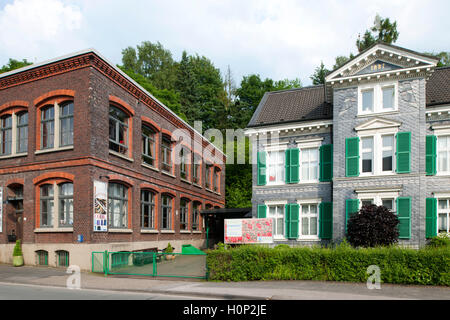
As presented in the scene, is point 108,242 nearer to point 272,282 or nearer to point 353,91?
point 272,282

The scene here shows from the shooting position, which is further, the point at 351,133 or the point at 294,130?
the point at 294,130

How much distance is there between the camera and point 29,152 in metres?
20.7

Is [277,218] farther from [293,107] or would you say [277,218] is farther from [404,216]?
[293,107]

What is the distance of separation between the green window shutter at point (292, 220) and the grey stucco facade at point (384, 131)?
1.50 feet

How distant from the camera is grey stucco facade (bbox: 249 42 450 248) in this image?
19469 millimetres

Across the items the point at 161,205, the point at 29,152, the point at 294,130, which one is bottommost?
the point at 161,205

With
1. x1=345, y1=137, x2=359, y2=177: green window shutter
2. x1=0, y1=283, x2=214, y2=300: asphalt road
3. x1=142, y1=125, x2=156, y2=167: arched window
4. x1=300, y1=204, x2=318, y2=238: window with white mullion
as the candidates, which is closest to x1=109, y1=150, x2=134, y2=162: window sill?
x1=142, y1=125, x2=156, y2=167: arched window

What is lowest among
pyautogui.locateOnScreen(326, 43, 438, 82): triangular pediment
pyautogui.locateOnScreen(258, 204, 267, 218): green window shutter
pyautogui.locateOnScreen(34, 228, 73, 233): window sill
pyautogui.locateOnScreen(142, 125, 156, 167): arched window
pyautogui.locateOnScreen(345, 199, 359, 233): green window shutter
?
pyautogui.locateOnScreen(34, 228, 73, 233): window sill

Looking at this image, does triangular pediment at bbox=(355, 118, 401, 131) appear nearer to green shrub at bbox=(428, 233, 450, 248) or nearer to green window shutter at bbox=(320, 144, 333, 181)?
green window shutter at bbox=(320, 144, 333, 181)

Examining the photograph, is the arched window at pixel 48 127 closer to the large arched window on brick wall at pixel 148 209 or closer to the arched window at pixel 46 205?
the arched window at pixel 46 205

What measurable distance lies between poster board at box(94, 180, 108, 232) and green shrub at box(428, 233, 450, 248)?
15.7m
